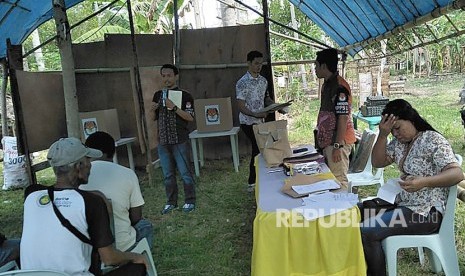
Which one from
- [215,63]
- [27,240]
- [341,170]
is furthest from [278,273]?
[215,63]

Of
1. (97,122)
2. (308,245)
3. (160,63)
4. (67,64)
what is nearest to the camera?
(308,245)

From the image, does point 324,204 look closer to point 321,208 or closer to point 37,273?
point 321,208

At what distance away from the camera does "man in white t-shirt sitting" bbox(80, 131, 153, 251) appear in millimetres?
2201

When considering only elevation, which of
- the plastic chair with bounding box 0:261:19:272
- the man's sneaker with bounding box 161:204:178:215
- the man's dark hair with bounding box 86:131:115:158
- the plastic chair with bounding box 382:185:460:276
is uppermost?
the man's dark hair with bounding box 86:131:115:158

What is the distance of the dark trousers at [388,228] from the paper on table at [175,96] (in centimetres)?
208

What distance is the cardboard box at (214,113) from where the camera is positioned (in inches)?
217

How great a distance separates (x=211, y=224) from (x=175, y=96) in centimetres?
123

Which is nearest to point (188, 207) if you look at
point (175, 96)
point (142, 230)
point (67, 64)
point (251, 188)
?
point (251, 188)

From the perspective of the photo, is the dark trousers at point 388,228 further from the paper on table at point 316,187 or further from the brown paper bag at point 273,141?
the brown paper bag at point 273,141

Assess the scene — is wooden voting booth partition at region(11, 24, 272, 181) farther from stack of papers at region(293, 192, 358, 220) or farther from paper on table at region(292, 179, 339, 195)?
stack of papers at region(293, 192, 358, 220)

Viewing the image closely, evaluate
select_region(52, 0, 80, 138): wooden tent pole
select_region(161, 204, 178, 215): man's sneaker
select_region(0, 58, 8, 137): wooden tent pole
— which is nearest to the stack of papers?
select_region(52, 0, 80, 138): wooden tent pole

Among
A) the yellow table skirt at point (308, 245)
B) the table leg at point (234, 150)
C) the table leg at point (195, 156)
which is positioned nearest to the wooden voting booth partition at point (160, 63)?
the table leg at point (195, 156)

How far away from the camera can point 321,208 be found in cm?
202

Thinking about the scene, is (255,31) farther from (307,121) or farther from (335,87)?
(307,121)
